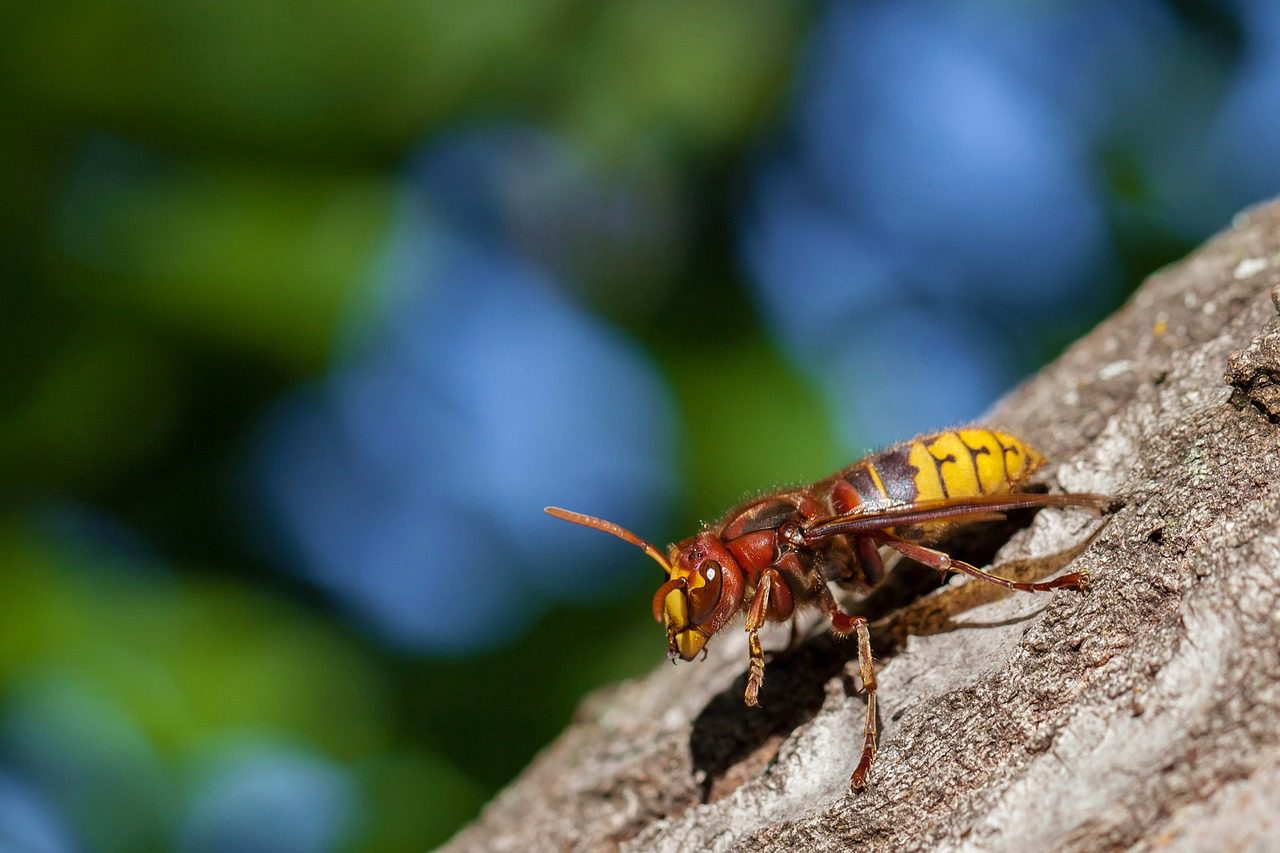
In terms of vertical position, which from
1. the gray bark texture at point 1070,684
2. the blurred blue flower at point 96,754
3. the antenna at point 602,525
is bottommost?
the gray bark texture at point 1070,684

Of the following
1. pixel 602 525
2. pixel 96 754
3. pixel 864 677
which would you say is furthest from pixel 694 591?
pixel 96 754

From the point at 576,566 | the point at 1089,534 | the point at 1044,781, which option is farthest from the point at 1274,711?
the point at 576,566

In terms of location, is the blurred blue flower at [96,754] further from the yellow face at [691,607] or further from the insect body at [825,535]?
the yellow face at [691,607]

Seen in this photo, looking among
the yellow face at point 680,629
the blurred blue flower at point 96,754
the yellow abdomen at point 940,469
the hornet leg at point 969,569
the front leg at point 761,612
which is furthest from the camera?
the blurred blue flower at point 96,754

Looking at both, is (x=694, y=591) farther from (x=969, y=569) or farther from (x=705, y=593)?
(x=969, y=569)

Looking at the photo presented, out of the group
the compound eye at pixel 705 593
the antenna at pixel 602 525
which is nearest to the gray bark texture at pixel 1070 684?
the compound eye at pixel 705 593

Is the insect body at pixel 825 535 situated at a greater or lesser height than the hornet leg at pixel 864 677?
greater

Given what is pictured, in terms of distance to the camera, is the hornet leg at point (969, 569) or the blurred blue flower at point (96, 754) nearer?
the hornet leg at point (969, 569)
